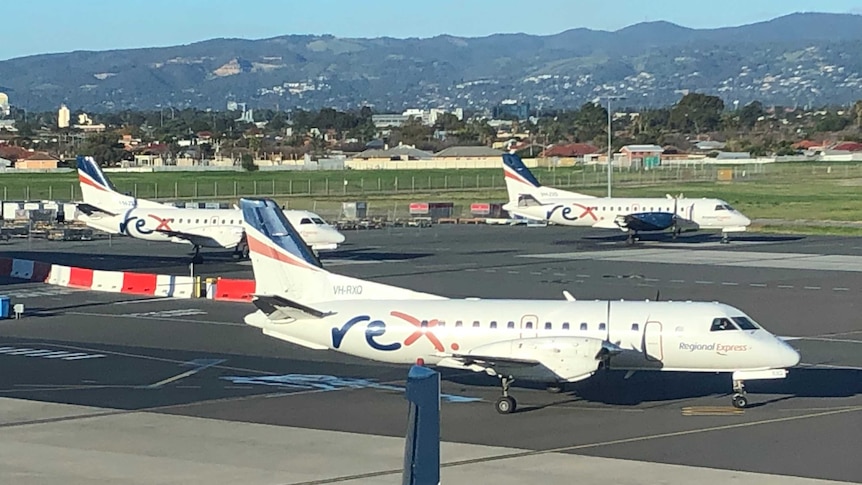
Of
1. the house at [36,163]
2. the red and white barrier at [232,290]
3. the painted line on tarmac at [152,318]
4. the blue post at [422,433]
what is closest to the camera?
the blue post at [422,433]

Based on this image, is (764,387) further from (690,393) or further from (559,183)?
(559,183)

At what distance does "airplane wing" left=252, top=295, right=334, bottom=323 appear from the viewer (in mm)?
29125

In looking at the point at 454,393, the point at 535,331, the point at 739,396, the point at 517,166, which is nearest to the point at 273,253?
the point at 454,393

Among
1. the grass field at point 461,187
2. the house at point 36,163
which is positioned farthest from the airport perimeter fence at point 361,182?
the house at point 36,163

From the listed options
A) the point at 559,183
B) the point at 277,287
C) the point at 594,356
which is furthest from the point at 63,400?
the point at 559,183

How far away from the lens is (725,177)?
149125mm

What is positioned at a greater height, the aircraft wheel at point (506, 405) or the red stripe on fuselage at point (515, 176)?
the red stripe on fuselage at point (515, 176)

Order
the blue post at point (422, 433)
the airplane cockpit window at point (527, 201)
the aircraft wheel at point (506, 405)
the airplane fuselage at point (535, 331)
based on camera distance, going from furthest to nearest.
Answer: the airplane cockpit window at point (527, 201)
the airplane fuselage at point (535, 331)
the aircraft wheel at point (506, 405)
the blue post at point (422, 433)

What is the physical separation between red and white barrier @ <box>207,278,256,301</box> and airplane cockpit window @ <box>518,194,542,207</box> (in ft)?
105

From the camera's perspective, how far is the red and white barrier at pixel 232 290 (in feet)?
159

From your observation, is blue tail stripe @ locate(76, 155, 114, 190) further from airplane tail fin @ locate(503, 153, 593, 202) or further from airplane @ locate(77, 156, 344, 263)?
airplane tail fin @ locate(503, 153, 593, 202)

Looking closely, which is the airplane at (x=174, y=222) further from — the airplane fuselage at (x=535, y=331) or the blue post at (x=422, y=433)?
the blue post at (x=422, y=433)

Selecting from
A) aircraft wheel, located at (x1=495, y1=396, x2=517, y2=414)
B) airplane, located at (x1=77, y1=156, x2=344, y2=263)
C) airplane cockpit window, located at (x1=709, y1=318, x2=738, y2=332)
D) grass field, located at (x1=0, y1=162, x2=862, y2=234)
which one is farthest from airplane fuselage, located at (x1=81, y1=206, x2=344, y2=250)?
airplane cockpit window, located at (x1=709, y1=318, x2=738, y2=332)

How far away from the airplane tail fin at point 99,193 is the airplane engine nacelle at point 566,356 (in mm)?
44188
